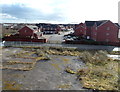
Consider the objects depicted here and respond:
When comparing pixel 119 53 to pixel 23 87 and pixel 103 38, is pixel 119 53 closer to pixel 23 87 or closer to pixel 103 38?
pixel 103 38

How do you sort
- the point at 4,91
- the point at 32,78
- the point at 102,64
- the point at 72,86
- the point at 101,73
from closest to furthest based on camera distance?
1. the point at 4,91
2. the point at 72,86
3. the point at 32,78
4. the point at 101,73
5. the point at 102,64

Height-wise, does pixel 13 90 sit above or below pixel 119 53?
below

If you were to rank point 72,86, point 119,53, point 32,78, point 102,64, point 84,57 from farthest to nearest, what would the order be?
point 119,53 < point 84,57 < point 102,64 < point 32,78 < point 72,86

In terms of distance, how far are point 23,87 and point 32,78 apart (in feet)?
6.15

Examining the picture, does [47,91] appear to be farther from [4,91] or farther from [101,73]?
[101,73]

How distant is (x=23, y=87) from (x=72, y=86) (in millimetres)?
4126

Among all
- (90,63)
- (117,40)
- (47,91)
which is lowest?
(47,91)

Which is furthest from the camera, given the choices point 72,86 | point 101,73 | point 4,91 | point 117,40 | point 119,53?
point 117,40

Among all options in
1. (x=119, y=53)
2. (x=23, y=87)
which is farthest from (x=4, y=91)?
(x=119, y=53)

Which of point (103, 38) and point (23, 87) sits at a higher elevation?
point (103, 38)

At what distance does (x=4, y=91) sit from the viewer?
10.3 metres

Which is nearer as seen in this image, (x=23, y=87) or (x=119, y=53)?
(x=23, y=87)

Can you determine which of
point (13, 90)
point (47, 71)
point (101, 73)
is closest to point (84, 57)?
point (101, 73)

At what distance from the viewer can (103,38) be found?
33.0 metres
